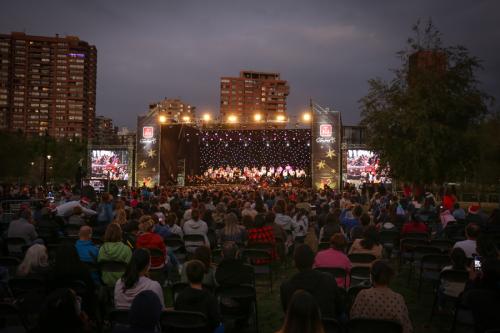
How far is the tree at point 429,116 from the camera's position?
16.6 meters

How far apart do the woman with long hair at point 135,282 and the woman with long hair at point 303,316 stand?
6.77 ft

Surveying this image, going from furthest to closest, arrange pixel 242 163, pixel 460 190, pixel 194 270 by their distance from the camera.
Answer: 1. pixel 242 163
2. pixel 460 190
3. pixel 194 270

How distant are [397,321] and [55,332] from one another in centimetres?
254

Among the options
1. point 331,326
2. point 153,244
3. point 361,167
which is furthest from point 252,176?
point 331,326

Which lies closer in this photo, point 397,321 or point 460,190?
point 397,321

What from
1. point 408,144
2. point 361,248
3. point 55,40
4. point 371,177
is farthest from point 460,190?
point 55,40

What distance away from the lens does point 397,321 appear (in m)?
3.74

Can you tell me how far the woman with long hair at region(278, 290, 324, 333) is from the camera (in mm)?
2498

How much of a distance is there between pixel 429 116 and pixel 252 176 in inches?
826

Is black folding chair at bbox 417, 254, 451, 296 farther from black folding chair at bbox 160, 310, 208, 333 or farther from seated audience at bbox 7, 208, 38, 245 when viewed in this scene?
seated audience at bbox 7, 208, 38, 245

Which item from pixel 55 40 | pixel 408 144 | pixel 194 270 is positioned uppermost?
pixel 55 40

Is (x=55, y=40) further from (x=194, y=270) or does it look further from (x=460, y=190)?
(x=194, y=270)

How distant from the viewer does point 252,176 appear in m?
36.8

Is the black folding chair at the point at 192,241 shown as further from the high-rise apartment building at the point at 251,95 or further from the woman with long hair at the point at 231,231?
the high-rise apartment building at the point at 251,95
